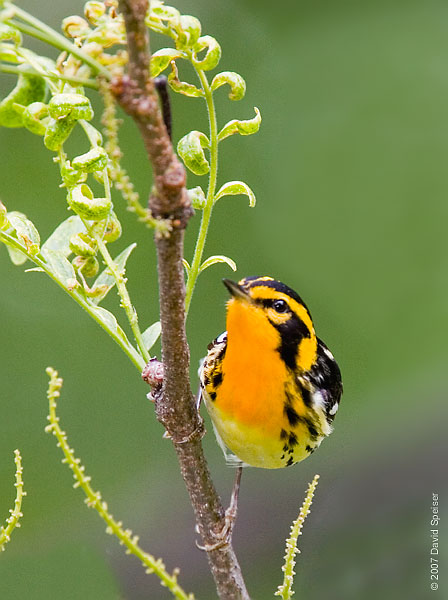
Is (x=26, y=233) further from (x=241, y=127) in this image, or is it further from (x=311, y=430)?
(x=311, y=430)

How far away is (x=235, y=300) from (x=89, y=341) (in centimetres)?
196

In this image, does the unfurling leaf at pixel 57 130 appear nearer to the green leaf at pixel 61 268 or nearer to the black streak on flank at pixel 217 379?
the green leaf at pixel 61 268

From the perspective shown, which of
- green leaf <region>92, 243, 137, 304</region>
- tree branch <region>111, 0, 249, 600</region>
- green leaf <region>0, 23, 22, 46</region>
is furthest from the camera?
green leaf <region>92, 243, 137, 304</region>

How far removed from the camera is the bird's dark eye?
7.10 ft

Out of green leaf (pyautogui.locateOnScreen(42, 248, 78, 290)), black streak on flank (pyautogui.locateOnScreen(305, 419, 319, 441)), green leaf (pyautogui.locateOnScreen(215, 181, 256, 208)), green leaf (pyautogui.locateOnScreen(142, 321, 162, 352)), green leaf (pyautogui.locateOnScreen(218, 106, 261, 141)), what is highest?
green leaf (pyautogui.locateOnScreen(218, 106, 261, 141))

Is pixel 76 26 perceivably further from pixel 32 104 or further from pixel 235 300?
pixel 235 300

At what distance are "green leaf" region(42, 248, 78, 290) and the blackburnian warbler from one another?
Answer: 0.68 metres

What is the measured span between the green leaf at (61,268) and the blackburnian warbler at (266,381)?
68 cm

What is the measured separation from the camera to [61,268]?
1.39 m

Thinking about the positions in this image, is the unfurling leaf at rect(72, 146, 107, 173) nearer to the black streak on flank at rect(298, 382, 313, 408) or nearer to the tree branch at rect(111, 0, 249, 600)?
the tree branch at rect(111, 0, 249, 600)

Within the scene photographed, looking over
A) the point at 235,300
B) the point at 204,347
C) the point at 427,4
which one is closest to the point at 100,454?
the point at 204,347

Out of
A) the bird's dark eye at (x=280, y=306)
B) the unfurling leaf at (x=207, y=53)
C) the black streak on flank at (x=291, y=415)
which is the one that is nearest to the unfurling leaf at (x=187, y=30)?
the unfurling leaf at (x=207, y=53)

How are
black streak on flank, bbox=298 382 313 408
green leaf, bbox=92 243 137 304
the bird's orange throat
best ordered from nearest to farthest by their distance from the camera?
green leaf, bbox=92 243 137 304
the bird's orange throat
black streak on flank, bbox=298 382 313 408

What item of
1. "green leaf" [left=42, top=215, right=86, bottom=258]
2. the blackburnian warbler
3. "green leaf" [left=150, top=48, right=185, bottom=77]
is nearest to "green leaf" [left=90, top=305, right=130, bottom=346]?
"green leaf" [left=42, top=215, right=86, bottom=258]
